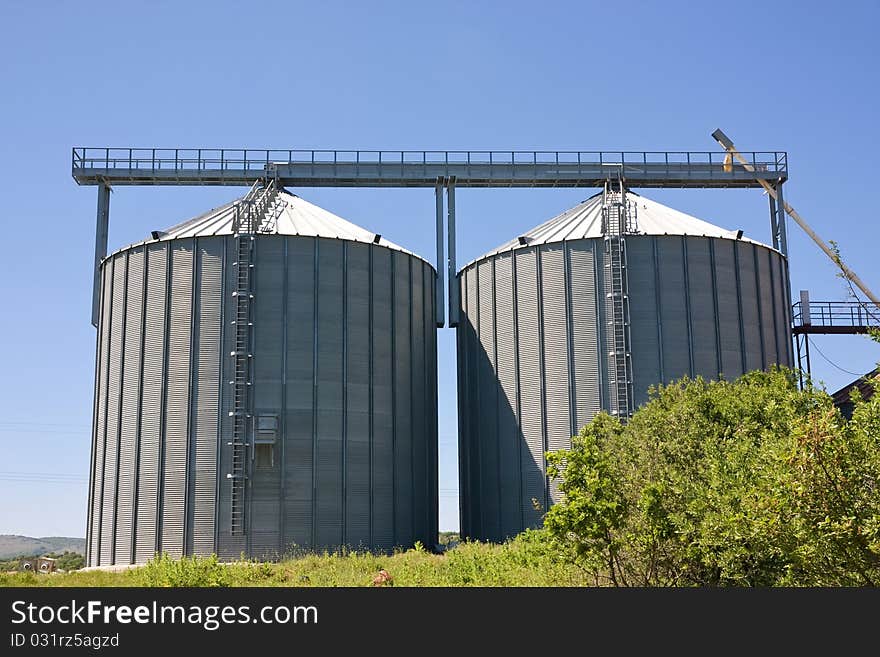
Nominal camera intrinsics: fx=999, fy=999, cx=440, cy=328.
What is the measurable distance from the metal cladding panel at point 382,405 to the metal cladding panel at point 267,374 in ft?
14.0

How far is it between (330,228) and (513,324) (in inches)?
374

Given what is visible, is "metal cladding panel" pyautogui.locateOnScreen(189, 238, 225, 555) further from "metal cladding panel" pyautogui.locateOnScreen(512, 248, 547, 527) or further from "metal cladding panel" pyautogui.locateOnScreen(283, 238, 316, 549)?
"metal cladding panel" pyautogui.locateOnScreen(512, 248, 547, 527)

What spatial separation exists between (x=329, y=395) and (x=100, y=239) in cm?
1535

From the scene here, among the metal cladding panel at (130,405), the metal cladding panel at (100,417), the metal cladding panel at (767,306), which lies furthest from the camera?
the metal cladding panel at (767,306)

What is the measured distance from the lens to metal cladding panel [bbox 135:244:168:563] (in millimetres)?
40562

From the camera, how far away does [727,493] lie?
2073 cm

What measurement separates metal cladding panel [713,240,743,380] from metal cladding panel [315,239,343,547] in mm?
16844

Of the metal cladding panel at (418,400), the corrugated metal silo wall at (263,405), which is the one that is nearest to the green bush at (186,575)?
the corrugated metal silo wall at (263,405)

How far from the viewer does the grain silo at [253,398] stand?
133ft

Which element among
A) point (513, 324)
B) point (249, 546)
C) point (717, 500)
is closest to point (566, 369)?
point (513, 324)

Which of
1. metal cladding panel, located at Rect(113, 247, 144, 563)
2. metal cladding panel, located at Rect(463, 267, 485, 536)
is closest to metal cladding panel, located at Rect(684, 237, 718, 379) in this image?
metal cladding panel, located at Rect(463, 267, 485, 536)

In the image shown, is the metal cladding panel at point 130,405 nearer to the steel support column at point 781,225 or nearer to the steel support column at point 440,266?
the steel support column at point 440,266

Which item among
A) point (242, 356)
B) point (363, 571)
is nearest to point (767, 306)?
point (363, 571)

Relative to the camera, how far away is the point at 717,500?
20672mm
